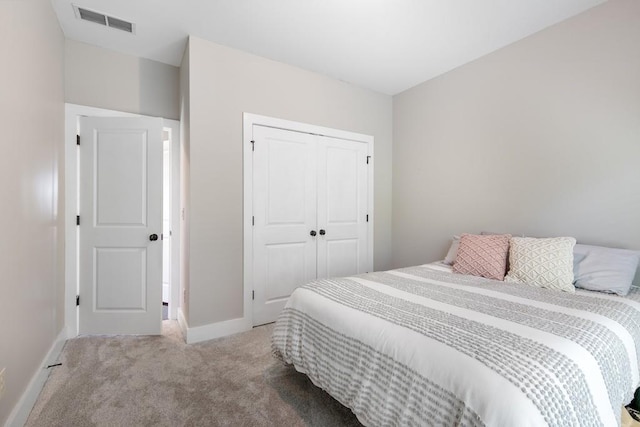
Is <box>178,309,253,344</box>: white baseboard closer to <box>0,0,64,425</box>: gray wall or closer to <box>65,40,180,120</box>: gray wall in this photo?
<box>0,0,64,425</box>: gray wall

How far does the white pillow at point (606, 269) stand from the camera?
1813 millimetres

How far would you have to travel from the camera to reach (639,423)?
1360 millimetres

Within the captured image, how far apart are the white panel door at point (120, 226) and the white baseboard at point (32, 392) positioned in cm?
47

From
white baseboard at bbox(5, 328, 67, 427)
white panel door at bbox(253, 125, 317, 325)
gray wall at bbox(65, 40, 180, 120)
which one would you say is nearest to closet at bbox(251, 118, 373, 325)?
white panel door at bbox(253, 125, 317, 325)

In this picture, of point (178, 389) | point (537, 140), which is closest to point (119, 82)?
point (178, 389)

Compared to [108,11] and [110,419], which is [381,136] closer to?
[108,11]

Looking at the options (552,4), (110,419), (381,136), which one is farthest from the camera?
(381,136)

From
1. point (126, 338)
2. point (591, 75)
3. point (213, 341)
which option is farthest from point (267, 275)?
point (591, 75)

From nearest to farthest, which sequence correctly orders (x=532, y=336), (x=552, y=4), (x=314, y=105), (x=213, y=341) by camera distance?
(x=532, y=336)
(x=552, y=4)
(x=213, y=341)
(x=314, y=105)

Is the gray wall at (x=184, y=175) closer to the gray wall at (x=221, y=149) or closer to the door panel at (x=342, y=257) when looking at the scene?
the gray wall at (x=221, y=149)

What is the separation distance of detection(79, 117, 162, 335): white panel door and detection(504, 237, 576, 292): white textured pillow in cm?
294

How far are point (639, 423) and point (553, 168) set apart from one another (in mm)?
1757

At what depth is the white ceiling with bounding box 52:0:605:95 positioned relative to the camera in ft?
7.16

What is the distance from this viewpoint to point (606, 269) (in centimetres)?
188
